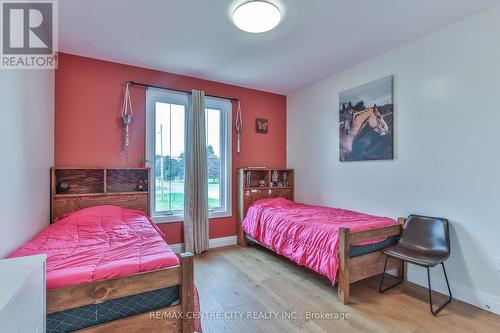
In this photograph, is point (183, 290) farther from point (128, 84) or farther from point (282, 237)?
point (128, 84)

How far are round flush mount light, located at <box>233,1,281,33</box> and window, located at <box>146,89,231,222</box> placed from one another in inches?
67.3

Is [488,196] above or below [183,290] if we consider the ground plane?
above

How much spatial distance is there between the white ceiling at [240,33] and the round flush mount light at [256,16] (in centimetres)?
10

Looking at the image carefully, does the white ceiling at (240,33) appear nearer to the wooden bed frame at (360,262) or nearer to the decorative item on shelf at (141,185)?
the decorative item on shelf at (141,185)

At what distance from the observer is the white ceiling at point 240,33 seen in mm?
2143

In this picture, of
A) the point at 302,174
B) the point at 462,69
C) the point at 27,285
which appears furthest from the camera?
the point at 302,174

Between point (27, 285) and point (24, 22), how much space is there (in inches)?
90.4

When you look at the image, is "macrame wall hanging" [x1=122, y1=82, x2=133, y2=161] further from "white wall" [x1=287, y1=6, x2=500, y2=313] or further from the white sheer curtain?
"white wall" [x1=287, y1=6, x2=500, y2=313]

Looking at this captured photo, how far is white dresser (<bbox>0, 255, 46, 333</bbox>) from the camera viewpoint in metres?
0.83

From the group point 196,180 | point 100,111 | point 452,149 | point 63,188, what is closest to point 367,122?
point 452,149

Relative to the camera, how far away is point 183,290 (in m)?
1.53

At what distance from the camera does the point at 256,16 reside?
2.17 metres

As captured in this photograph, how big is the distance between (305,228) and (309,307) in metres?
0.80

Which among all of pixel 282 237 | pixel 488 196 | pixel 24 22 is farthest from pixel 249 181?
pixel 24 22
